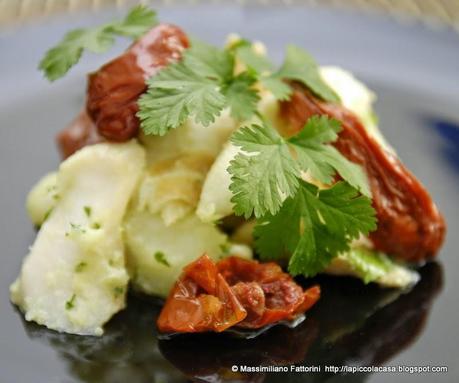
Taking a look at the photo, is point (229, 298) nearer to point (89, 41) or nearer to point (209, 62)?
point (209, 62)

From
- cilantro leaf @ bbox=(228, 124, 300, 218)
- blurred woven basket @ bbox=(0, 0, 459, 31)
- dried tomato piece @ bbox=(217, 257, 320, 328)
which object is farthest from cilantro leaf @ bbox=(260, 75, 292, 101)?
blurred woven basket @ bbox=(0, 0, 459, 31)

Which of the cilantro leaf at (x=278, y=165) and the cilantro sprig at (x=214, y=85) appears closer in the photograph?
the cilantro leaf at (x=278, y=165)

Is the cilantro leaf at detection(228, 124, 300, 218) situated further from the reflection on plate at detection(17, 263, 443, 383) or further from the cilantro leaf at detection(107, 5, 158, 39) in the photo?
the cilantro leaf at detection(107, 5, 158, 39)

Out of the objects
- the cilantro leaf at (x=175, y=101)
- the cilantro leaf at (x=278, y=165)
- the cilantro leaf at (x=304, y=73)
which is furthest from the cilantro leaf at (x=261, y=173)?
the cilantro leaf at (x=304, y=73)

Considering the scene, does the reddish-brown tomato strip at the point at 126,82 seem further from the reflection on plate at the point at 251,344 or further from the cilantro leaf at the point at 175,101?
the reflection on plate at the point at 251,344

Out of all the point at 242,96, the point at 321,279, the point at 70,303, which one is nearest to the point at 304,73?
the point at 242,96

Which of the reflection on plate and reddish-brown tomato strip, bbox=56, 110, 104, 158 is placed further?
reddish-brown tomato strip, bbox=56, 110, 104, 158
